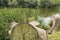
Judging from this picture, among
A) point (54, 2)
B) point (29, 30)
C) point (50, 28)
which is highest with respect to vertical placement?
point (29, 30)

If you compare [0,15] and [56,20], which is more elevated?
[0,15]

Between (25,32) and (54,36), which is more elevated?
(25,32)

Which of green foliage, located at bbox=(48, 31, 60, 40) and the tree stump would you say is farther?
green foliage, located at bbox=(48, 31, 60, 40)

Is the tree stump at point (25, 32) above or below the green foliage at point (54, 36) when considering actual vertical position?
above

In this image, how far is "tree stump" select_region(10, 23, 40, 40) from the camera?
4.23 meters

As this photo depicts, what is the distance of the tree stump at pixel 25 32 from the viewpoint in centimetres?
423

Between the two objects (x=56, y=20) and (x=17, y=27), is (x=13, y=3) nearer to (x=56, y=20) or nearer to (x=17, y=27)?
(x=56, y=20)

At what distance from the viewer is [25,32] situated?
4281mm

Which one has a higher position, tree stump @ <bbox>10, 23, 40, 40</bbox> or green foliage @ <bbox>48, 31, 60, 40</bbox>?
tree stump @ <bbox>10, 23, 40, 40</bbox>

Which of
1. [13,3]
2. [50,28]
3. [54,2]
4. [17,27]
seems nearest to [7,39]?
[17,27]

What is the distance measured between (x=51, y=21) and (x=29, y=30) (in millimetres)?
2882

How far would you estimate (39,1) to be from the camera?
12945 mm

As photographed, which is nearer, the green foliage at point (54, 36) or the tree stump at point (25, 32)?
the tree stump at point (25, 32)

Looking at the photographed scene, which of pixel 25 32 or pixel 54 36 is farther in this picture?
pixel 54 36
